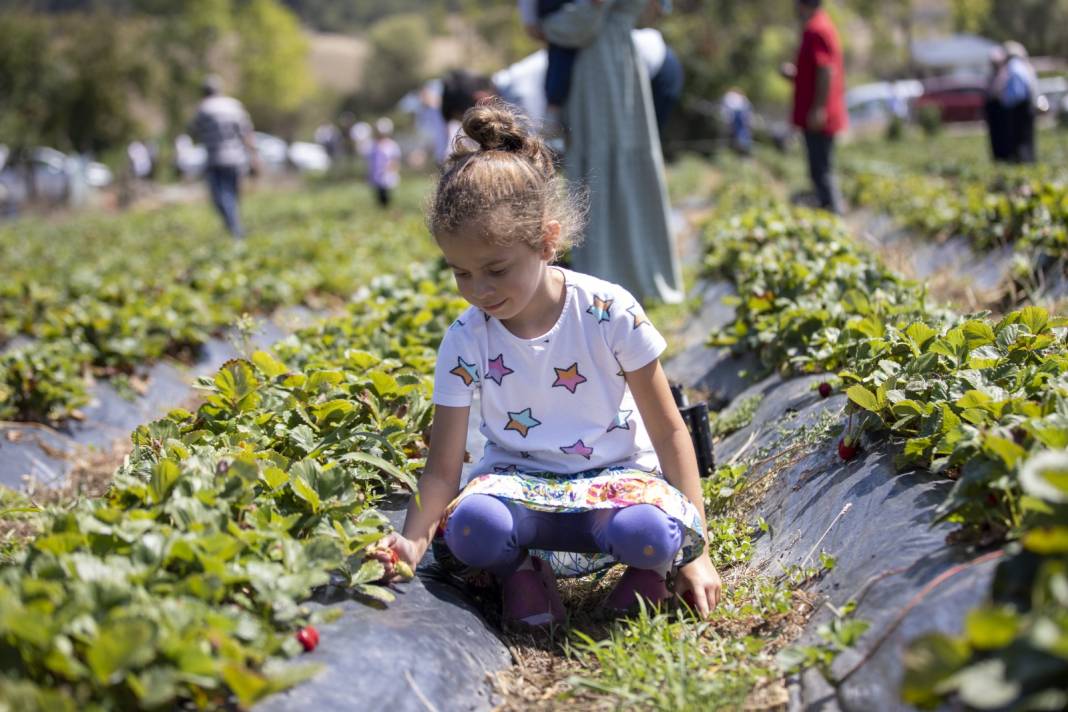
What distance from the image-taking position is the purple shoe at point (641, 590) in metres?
2.65

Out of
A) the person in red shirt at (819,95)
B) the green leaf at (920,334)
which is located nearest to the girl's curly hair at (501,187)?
the green leaf at (920,334)

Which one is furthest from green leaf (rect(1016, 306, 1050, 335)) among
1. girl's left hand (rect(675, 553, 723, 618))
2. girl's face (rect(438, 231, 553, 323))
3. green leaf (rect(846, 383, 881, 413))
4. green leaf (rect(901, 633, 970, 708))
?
green leaf (rect(901, 633, 970, 708))

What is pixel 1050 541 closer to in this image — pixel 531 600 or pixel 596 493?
pixel 596 493

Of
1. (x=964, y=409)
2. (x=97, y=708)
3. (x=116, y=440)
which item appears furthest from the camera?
(x=116, y=440)

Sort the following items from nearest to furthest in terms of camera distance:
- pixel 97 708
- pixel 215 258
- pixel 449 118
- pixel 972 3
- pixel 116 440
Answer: pixel 97 708 < pixel 116 440 < pixel 449 118 < pixel 215 258 < pixel 972 3

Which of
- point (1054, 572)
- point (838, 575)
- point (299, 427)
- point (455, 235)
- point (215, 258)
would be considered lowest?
point (215, 258)

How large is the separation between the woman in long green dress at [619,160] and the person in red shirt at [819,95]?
7.14 feet

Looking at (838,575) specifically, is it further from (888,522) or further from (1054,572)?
(1054,572)

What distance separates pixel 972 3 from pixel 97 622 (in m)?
40.5

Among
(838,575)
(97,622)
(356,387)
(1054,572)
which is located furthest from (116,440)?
(1054,572)

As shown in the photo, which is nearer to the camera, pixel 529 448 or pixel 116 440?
pixel 529 448

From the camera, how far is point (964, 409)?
245 cm

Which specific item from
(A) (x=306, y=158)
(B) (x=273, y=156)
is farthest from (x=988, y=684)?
(A) (x=306, y=158)

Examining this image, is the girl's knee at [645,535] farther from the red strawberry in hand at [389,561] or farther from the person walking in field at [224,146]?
the person walking in field at [224,146]
